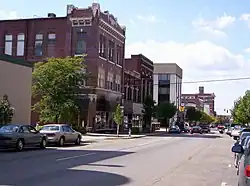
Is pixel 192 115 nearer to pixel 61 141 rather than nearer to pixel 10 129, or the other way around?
pixel 61 141

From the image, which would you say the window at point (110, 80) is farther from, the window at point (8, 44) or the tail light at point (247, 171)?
the tail light at point (247, 171)

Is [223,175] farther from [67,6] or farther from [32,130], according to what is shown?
[67,6]

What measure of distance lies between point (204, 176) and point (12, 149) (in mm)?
13368

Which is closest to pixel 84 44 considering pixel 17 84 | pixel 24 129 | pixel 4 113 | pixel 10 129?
pixel 17 84

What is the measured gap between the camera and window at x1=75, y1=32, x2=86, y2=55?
2168 inches

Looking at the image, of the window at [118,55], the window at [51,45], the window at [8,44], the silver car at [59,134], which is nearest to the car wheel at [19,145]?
the silver car at [59,134]

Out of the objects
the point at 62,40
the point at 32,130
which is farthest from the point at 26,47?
the point at 32,130

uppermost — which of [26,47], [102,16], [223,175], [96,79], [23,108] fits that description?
[102,16]

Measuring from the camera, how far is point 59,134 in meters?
29.7

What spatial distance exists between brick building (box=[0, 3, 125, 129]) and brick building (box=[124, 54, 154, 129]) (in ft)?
27.1

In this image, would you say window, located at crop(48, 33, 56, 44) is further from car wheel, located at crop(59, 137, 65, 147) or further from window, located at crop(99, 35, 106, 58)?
car wheel, located at crop(59, 137, 65, 147)

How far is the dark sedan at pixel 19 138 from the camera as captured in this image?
23.6 metres

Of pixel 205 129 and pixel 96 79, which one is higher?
pixel 96 79

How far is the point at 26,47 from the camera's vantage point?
57.7m
